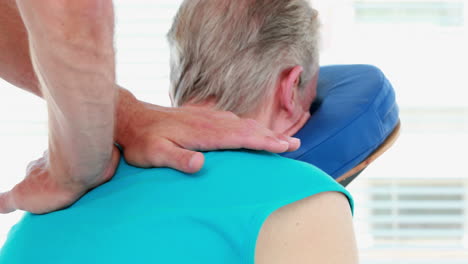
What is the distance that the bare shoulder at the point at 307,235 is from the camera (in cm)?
93

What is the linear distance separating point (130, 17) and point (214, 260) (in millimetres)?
2529

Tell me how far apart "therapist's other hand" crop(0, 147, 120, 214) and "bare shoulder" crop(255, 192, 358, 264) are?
273mm

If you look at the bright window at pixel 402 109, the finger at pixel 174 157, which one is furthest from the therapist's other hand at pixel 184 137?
the bright window at pixel 402 109

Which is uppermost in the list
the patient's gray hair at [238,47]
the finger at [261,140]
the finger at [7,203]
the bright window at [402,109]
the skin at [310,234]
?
the patient's gray hair at [238,47]

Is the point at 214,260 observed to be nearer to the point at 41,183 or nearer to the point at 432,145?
the point at 41,183

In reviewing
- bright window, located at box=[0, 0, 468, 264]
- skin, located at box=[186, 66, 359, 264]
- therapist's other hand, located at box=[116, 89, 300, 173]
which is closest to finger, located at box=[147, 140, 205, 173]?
therapist's other hand, located at box=[116, 89, 300, 173]

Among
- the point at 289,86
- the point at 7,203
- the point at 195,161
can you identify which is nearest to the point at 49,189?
the point at 7,203

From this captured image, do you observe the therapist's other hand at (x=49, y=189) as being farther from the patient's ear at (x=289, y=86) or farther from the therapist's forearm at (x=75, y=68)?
the patient's ear at (x=289, y=86)

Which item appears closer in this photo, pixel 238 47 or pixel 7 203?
pixel 7 203

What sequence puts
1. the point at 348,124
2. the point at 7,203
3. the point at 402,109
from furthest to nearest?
the point at 402,109
the point at 348,124
the point at 7,203

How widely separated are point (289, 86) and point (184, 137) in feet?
1.03

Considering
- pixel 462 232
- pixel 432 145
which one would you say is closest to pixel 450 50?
pixel 432 145

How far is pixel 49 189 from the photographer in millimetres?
978

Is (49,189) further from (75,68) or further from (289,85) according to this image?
(289,85)
